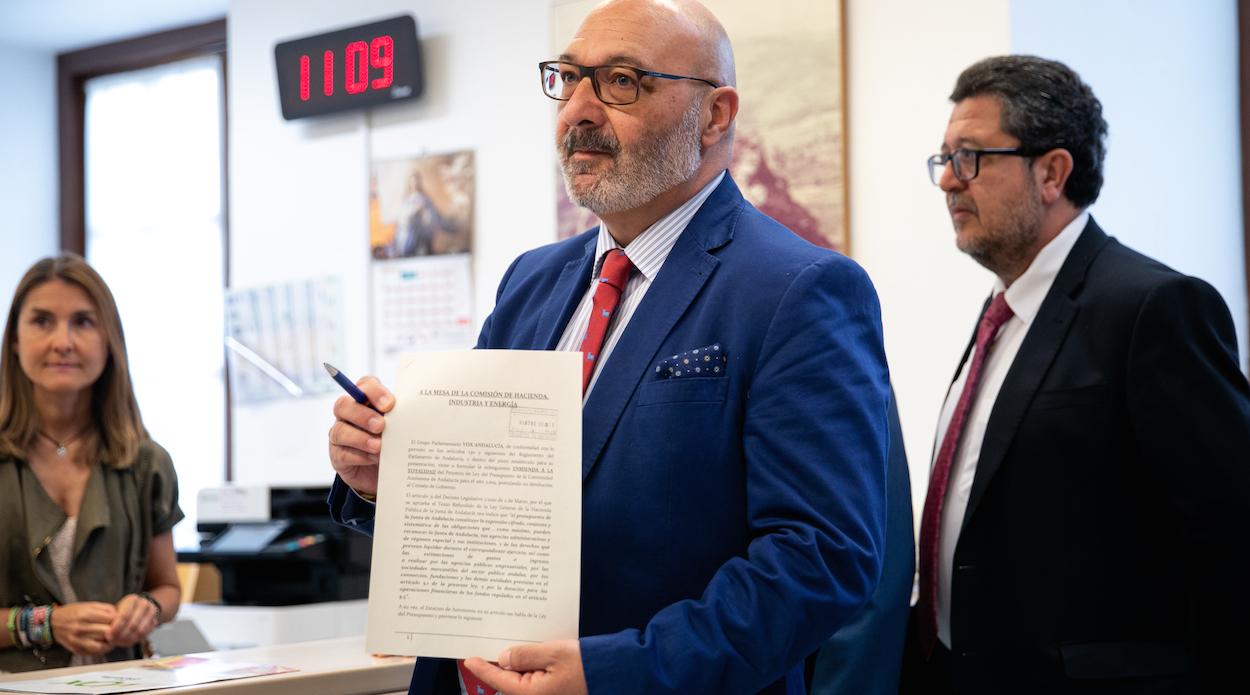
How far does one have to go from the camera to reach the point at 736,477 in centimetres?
142

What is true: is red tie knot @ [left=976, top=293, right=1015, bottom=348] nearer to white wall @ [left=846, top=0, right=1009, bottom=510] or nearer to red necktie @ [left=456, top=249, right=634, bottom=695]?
red necktie @ [left=456, top=249, right=634, bottom=695]

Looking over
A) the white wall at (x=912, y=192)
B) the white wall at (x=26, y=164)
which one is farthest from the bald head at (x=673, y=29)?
the white wall at (x=26, y=164)

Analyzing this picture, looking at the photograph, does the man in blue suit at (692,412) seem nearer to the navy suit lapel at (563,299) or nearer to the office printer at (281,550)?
the navy suit lapel at (563,299)

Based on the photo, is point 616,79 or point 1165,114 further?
point 1165,114

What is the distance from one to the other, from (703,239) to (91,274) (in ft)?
6.21

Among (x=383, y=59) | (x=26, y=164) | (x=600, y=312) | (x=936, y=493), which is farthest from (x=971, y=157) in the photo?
(x=26, y=164)

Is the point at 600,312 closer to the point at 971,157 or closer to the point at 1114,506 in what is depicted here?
the point at 1114,506

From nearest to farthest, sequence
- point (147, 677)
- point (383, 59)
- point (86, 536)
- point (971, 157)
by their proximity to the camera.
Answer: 1. point (147, 677)
2. point (971, 157)
3. point (86, 536)
4. point (383, 59)

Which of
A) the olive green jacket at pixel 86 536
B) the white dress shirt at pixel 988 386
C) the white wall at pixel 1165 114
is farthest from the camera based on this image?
the white wall at pixel 1165 114

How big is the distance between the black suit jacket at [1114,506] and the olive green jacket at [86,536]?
173 cm

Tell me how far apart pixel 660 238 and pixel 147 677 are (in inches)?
41.7

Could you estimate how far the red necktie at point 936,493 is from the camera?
7.30 ft

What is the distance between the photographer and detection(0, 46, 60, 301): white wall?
6637 millimetres

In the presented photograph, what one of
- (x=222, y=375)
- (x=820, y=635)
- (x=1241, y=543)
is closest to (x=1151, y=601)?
(x=1241, y=543)
